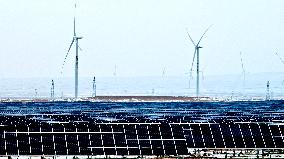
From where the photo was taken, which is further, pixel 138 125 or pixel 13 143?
pixel 138 125

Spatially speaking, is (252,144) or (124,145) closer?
(124,145)

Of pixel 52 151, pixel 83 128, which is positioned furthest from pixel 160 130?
pixel 52 151

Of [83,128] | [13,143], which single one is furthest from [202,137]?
[13,143]

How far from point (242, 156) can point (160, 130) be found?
962 cm

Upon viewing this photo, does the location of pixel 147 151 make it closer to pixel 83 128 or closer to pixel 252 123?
pixel 83 128

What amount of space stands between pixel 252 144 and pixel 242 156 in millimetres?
4959

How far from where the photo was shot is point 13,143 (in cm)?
5388

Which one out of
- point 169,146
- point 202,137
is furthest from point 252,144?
point 169,146

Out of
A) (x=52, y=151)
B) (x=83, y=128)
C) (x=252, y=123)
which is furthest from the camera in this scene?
(x=252, y=123)

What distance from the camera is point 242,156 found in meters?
54.0

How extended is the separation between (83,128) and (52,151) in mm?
5520

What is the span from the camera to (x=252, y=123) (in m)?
64.1

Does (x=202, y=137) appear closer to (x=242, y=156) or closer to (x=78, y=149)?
(x=242, y=156)

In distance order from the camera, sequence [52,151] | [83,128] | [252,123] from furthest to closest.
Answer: [252,123] → [83,128] → [52,151]
